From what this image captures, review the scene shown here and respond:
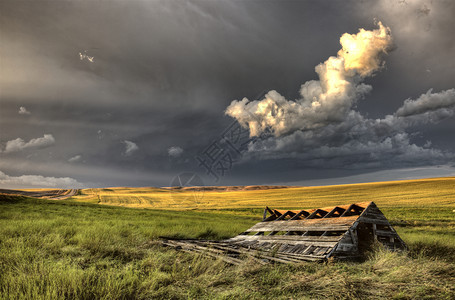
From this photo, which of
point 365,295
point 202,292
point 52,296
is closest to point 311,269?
point 365,295

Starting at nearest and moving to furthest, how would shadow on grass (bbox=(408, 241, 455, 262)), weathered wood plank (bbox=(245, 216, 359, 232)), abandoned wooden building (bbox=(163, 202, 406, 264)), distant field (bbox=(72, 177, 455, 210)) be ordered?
abandoned wooden building (bbox=(163, 202, 406, 264)) < weathered wood plank (bbox=(245, 216, 359, 232)) < shadow on grass (bbox=(408, 241, 455, 262)) < distant field (bbox=(72, 177, 455, 210))

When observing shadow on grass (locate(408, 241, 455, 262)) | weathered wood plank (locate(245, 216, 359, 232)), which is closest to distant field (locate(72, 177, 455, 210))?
shadow on grass (locate(408, 241, 455, 262))

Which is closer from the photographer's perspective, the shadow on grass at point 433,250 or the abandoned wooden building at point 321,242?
the abandoned wooden building at point 321,242

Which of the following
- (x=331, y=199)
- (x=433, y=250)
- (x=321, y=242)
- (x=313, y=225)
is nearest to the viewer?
(x=321, y=242)

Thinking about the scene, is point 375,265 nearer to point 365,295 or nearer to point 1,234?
point 365,295

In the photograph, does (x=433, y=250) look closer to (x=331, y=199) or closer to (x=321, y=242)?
(x=321, y=242)

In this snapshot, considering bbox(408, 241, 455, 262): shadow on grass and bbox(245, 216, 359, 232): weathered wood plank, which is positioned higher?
bbox(245, 216, 359, 232): weathered wood plank

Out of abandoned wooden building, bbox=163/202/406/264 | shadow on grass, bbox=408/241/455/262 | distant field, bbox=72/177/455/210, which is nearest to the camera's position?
abandoned wooden building, bbox=163/202/406/264

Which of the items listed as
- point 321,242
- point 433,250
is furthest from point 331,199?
point 321,242

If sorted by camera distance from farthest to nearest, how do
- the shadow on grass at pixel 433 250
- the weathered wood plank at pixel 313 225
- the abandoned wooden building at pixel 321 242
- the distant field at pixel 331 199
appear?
1. the distant field at pixel 331 199
2. the shadow on grass at pixel 433 250
3. the weathered wood plank at pixel 313 225
4. the abandoned wooden building at pixel 321 242

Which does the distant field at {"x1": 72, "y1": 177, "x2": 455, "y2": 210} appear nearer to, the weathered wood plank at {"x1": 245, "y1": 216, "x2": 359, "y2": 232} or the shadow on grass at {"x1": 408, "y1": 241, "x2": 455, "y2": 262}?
the shadow on grass at {"x1": 408, "y1": 241, "x2": 455, "y2": 262}

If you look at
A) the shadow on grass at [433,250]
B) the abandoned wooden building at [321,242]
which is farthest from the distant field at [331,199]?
the abandoned wooden building at [321,242]

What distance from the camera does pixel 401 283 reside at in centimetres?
479

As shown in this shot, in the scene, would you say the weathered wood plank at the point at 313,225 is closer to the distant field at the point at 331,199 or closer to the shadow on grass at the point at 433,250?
the shadow on grass at the point at 433,250
